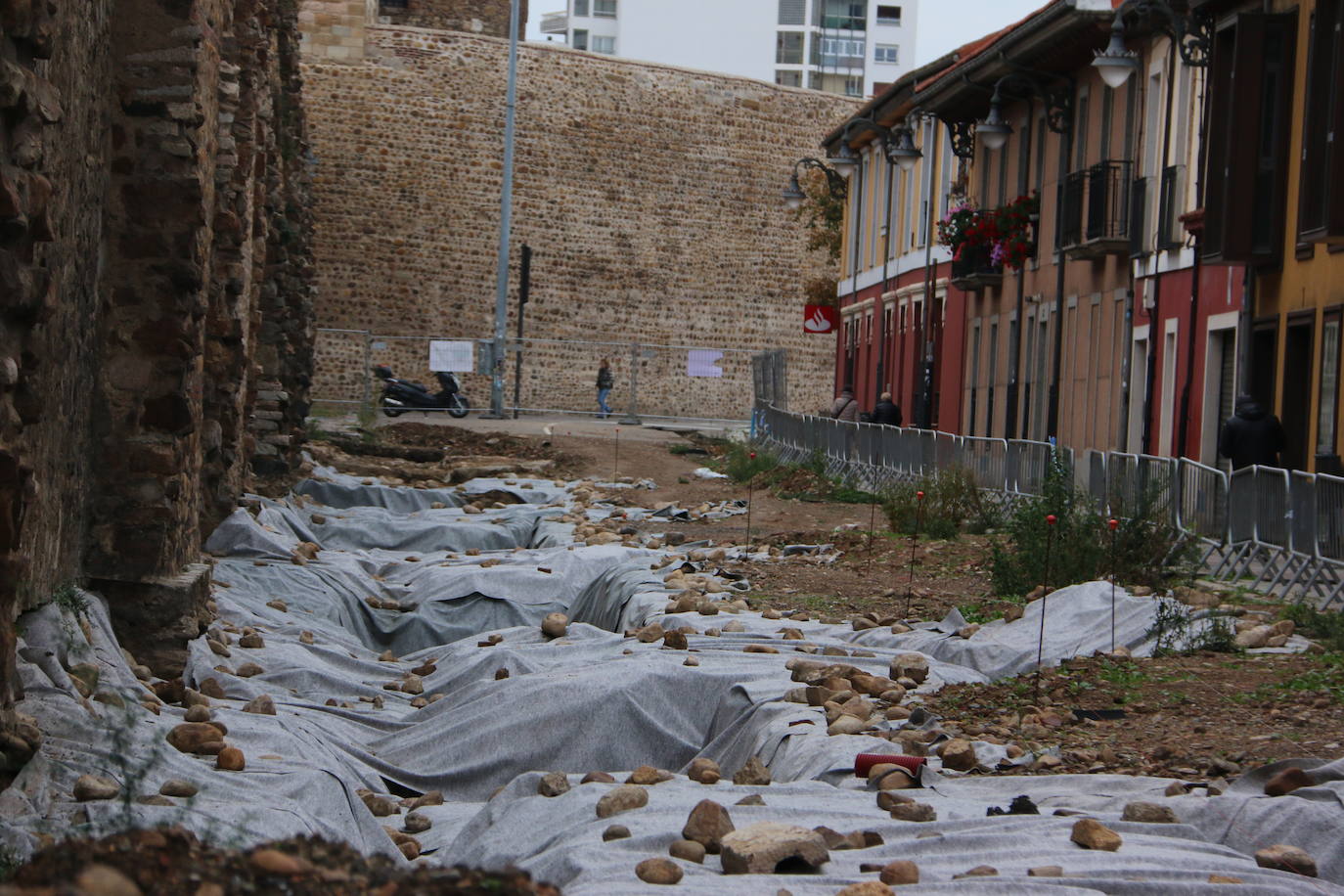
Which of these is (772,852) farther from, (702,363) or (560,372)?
(702,363)

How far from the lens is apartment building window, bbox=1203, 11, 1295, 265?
17.3 m

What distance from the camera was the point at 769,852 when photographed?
16.6ft

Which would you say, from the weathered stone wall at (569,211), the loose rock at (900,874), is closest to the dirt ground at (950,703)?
the loose rock at (900,874)

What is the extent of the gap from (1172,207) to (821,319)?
22202mm

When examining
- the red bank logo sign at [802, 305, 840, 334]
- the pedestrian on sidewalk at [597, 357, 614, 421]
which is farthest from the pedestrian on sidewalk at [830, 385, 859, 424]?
the pedestrian on sidewalk at [597, 357, 614, 421]

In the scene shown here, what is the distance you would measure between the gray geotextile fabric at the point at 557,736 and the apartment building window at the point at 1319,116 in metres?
7.04

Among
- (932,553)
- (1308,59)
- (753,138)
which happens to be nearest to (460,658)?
(932,553)

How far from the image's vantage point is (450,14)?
53562 mm

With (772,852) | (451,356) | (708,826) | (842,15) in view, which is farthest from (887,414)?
(842,15)

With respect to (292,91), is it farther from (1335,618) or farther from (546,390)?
(546,390)

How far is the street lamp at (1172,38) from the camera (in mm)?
19266

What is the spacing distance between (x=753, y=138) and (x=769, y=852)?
46.7 m

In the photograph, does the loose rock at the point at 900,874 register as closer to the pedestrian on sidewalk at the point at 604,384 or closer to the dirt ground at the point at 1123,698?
the dirt ground at the point at 1123,698

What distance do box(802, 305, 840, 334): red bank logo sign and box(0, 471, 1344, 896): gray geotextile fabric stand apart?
2821 centimetres
